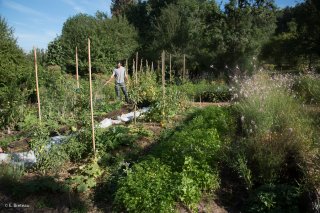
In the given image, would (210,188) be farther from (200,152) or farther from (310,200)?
(310,200)

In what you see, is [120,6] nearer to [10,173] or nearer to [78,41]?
[78,41]

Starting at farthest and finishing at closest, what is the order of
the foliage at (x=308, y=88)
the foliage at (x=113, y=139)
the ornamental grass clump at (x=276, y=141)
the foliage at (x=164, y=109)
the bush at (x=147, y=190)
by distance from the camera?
the foliage at (x=164, y=109) → the foliage at (x=308, y=88) → the foliage at (x=113, y=139) → the ornamental grass clump at (x=276, y=141) → the bush at (x=147, y=190)

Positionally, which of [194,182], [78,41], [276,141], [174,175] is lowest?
[194,182]

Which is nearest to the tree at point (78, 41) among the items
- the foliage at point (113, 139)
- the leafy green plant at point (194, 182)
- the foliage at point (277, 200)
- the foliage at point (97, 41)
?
the foliage at point (97, 41)

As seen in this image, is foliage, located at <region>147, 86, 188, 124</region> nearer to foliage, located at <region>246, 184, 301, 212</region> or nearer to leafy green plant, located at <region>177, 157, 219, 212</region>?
leafy green plant, located at <region>177, 157, 219, 212</region>

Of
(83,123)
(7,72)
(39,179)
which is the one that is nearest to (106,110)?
(7,72)

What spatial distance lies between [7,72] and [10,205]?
7062 millimetres

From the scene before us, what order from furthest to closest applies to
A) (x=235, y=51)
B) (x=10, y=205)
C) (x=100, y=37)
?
(x=100, y=37), (x=235, y=51), (x=10, y=205)

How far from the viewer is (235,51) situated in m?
20.4

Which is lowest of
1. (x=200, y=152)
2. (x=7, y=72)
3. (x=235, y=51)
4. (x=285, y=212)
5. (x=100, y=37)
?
(x=285, y=212)

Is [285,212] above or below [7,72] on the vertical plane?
below

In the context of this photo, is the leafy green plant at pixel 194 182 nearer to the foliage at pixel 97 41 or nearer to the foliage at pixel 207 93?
the foliage at pixel 207 93

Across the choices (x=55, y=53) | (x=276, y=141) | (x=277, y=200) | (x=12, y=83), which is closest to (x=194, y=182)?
(x=277, y=200)

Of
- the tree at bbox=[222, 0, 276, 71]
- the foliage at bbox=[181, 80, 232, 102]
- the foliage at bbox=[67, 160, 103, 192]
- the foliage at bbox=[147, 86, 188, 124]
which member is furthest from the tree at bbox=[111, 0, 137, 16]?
the foliage at bbox=[67, 160, 103, 192]
